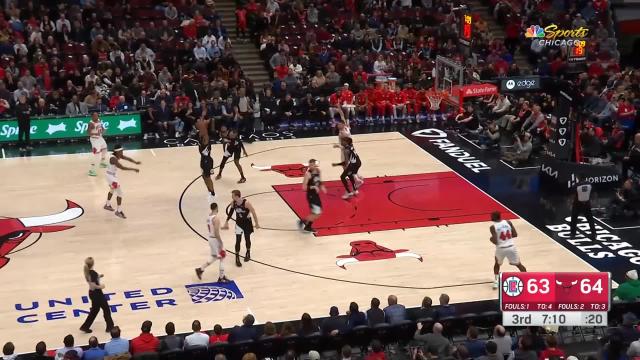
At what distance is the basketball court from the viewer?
19.2 m

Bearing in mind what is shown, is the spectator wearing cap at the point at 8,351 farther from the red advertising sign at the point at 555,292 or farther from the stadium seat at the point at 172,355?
the red advertising sign at the point at 555,292

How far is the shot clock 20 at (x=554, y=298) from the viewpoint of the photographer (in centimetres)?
1495

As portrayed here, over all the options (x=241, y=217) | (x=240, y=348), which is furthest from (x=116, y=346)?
(x=241, y=217)

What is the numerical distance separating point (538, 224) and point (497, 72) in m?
12.4

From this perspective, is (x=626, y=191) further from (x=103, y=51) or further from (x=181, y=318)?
(x=103, y=51)

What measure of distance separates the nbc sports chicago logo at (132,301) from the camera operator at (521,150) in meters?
10.6

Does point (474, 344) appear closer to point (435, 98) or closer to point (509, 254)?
point (509, 254)

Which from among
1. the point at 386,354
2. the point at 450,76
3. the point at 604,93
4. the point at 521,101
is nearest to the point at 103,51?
the point at 450,76

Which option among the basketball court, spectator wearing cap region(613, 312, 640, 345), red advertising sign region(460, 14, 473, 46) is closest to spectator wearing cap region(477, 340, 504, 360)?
spectator wearing cap region(613, 312, 640, 345)

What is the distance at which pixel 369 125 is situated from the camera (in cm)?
3234

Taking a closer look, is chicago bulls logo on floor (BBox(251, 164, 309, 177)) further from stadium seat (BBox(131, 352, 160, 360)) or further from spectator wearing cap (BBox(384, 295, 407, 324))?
stadium seat (BBox(131, 352, 160, 360))

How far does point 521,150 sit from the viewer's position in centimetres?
2780

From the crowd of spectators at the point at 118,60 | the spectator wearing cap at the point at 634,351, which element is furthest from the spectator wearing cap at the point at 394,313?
the crowd of spectators at the point at 118,60

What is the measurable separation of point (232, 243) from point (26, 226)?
4619mm
